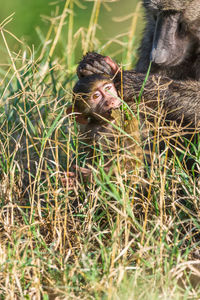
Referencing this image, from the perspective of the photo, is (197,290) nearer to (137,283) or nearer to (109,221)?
(137,283)

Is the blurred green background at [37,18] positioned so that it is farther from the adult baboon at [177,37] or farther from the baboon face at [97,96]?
the baboon face at [97,96]

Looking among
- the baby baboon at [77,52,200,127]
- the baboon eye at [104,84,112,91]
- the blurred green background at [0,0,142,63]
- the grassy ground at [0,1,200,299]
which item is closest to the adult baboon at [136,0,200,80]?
the baby baboon at [77,52,200,127]

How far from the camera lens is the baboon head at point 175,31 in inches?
135

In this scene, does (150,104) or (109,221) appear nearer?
(109,221)

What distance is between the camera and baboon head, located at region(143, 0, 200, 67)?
344cm

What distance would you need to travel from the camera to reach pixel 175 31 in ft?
11.5

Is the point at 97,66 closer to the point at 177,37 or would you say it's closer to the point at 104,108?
the point at 104,108

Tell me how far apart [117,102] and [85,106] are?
19cm

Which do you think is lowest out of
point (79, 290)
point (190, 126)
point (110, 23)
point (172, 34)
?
point (110, 23)

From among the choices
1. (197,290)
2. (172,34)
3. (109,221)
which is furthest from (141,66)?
(197,290)

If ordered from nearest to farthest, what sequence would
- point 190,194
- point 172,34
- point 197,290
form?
point 197,290
point 190,194
point 172,34

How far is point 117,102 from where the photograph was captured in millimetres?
3164

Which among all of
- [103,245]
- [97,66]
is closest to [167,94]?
[97,66]

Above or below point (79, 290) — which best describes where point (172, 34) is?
above
